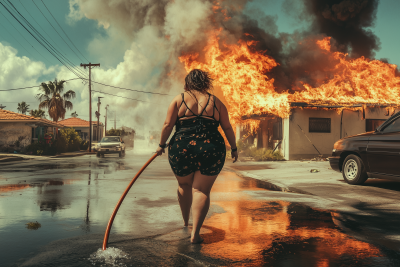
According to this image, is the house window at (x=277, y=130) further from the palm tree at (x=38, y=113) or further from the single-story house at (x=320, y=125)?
the palm tree at (x=38, y=113)

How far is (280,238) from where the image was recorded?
4137 mm

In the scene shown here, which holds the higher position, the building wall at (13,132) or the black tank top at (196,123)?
the building wall at (13,132)

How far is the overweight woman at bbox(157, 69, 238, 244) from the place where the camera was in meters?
3.96

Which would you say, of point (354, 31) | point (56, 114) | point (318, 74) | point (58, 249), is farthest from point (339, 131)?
point (56, 114)

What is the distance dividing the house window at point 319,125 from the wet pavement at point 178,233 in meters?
13.5

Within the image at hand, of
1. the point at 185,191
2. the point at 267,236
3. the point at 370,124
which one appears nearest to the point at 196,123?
the point at 185,191

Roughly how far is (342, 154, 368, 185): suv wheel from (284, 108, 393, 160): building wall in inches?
410

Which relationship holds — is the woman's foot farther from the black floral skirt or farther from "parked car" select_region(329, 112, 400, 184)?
"parked car" select_region(329, 112, 400, 184)

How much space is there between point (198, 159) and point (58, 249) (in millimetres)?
1649

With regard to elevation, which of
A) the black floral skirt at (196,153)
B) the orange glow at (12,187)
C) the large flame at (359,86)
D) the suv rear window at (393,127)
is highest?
the large flame at (359,86)

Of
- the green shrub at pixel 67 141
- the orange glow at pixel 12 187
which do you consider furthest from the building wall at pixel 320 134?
the green shrub at pixel 67 141

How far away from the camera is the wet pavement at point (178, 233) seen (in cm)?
338

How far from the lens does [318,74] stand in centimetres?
2348

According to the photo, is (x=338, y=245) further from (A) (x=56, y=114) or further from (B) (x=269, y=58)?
(A) (x=56, y=114)
